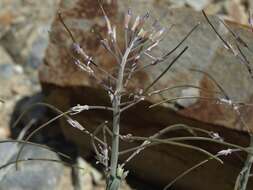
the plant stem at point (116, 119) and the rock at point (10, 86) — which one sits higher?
the plant stem at point (116, 119)

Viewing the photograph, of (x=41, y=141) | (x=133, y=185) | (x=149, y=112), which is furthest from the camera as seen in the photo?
(x=41, y=141)

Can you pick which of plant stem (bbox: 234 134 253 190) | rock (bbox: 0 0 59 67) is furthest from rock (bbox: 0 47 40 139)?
plant stem (bbox: 234 134 253 190)

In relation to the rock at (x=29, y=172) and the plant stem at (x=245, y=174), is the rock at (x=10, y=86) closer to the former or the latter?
the rock at (x=29, y=172)

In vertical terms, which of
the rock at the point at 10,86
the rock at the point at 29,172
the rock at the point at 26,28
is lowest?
the rock at the point at 29,172

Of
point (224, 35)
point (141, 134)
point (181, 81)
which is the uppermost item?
point (224, 35)

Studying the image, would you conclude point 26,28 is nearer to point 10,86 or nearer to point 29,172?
point 10,86

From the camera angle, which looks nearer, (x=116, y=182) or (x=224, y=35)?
(x=116, y=182)

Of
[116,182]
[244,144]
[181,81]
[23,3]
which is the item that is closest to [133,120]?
[181,81]

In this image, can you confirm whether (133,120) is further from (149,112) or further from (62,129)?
(62,129)

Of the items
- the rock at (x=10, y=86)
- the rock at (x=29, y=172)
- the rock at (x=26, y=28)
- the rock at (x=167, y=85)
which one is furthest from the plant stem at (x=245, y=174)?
the rock at (x=26, y=28)
